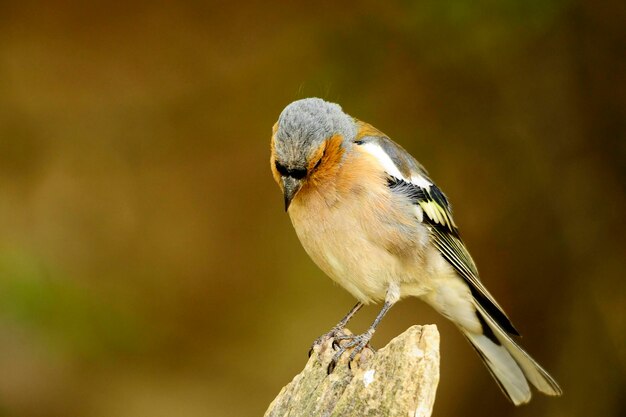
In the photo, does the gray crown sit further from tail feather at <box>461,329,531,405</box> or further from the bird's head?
tail feather at <box>461,329,531,405</box>

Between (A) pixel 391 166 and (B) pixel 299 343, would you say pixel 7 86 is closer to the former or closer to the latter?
(B) pixel 299 343

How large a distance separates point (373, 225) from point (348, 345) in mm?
634

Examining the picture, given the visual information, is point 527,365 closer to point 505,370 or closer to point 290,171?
point 505,370

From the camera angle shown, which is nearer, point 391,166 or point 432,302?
point 391,166

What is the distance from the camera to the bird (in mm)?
3770

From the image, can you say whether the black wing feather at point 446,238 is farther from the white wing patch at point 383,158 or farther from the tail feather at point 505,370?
the tail feather at point 505,370

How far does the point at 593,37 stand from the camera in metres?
6.03

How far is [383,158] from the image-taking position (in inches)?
162

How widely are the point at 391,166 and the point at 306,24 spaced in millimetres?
2413

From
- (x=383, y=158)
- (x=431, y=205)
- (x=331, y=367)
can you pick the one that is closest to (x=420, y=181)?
(x=431, y=205)

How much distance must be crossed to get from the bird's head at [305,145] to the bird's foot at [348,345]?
633 mm

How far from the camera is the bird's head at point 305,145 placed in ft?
12.1

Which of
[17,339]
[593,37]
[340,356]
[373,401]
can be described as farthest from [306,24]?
[373,401]

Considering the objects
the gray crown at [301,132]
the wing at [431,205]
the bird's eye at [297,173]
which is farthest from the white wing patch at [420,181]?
the bird's eye at [297,173]
